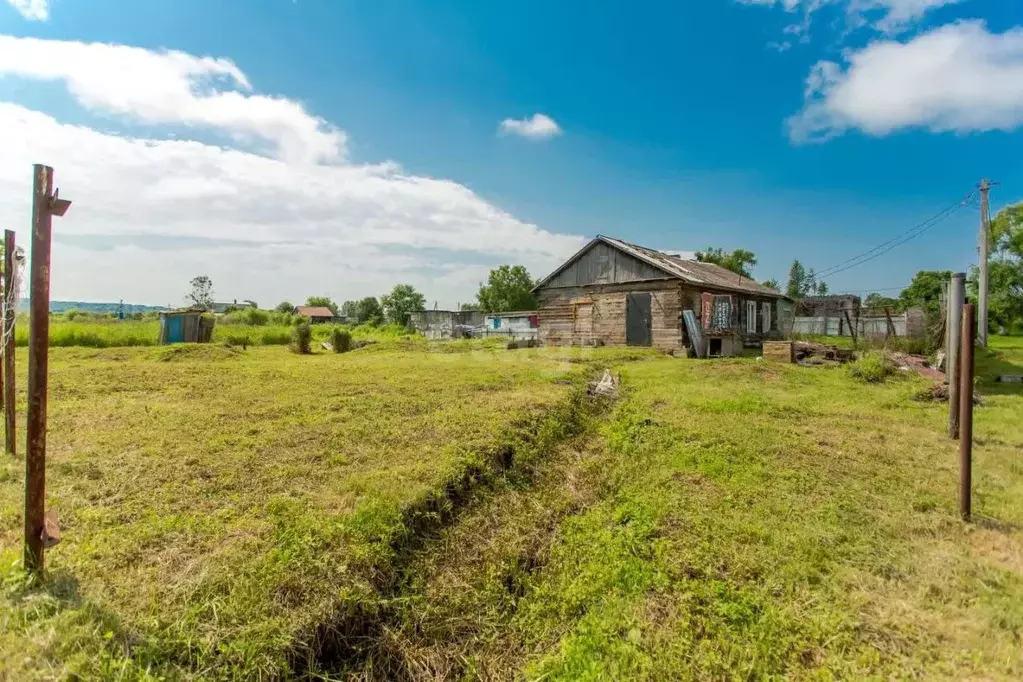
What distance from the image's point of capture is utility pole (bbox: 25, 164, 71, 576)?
316 cm

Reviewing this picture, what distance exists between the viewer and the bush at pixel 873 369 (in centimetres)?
1204

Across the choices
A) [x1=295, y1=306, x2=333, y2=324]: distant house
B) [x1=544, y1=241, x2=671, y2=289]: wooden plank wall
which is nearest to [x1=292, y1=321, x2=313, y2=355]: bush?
[x1=544, y1=241, x2=671, y2=289]: wooden plank wall

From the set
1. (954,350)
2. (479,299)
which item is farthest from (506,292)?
(954,350)

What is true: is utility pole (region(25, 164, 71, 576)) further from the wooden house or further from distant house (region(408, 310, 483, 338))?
distant house (region(408, 310, 483, 338))

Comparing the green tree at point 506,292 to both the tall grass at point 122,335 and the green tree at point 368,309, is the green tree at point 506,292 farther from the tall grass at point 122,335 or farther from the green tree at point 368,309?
the tall grass at point 122,335

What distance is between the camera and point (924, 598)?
341 centimetres

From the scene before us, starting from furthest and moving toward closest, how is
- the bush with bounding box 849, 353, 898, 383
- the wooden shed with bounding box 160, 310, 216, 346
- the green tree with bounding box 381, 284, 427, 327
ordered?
the green tree with bounding box 381, 284, 427, 327
the wooden shed with bounding box 160, 310, 216, 346
the bush with bounding box 849, 353, 898, 383

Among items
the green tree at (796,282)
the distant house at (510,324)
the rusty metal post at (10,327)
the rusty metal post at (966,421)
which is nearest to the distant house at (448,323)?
the distant house at (510,324)

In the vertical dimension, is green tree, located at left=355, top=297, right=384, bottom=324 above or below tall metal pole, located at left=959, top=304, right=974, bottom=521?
above

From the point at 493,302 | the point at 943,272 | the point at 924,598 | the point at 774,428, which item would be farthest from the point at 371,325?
the point at 943,272

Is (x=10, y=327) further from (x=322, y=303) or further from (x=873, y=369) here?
(x=322, y=303)

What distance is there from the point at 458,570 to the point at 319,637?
3.80ft

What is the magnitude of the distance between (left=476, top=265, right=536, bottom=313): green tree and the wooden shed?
153 feet

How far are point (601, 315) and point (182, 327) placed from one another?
Result: 20.0 m
